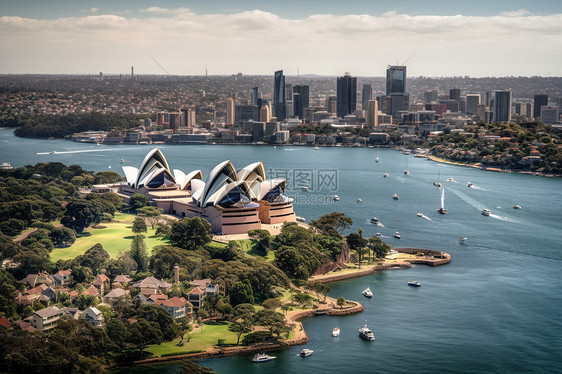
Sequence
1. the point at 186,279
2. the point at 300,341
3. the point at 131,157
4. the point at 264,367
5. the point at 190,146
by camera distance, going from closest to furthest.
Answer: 1. the point at 264,367
2. the point at 300,341
3. the point at 186,279
4. the point at 131,157
5. the point at 190,146

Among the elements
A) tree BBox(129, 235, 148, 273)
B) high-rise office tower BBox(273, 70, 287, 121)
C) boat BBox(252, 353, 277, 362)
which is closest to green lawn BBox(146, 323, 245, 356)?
boat BBox(252, 353, 277, 362)

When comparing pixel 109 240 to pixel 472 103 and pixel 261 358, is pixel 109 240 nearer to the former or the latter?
pixel 261 358

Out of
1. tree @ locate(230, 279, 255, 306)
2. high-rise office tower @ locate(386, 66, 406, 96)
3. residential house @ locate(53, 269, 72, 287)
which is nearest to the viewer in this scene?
tree @ locate(230, 279, 255, 306)

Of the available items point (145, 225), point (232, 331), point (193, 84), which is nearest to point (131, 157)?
point (145, 225)

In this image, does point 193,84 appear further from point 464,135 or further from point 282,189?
point 282,189

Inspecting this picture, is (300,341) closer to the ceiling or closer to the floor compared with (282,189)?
closer to the floor

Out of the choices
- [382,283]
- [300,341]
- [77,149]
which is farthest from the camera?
[77,149]

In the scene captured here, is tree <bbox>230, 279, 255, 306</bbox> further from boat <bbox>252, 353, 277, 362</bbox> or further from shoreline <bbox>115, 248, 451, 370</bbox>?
boat <bbox>252, 353, 277, 362</bbox>

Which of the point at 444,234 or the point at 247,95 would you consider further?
the point at 247,95
